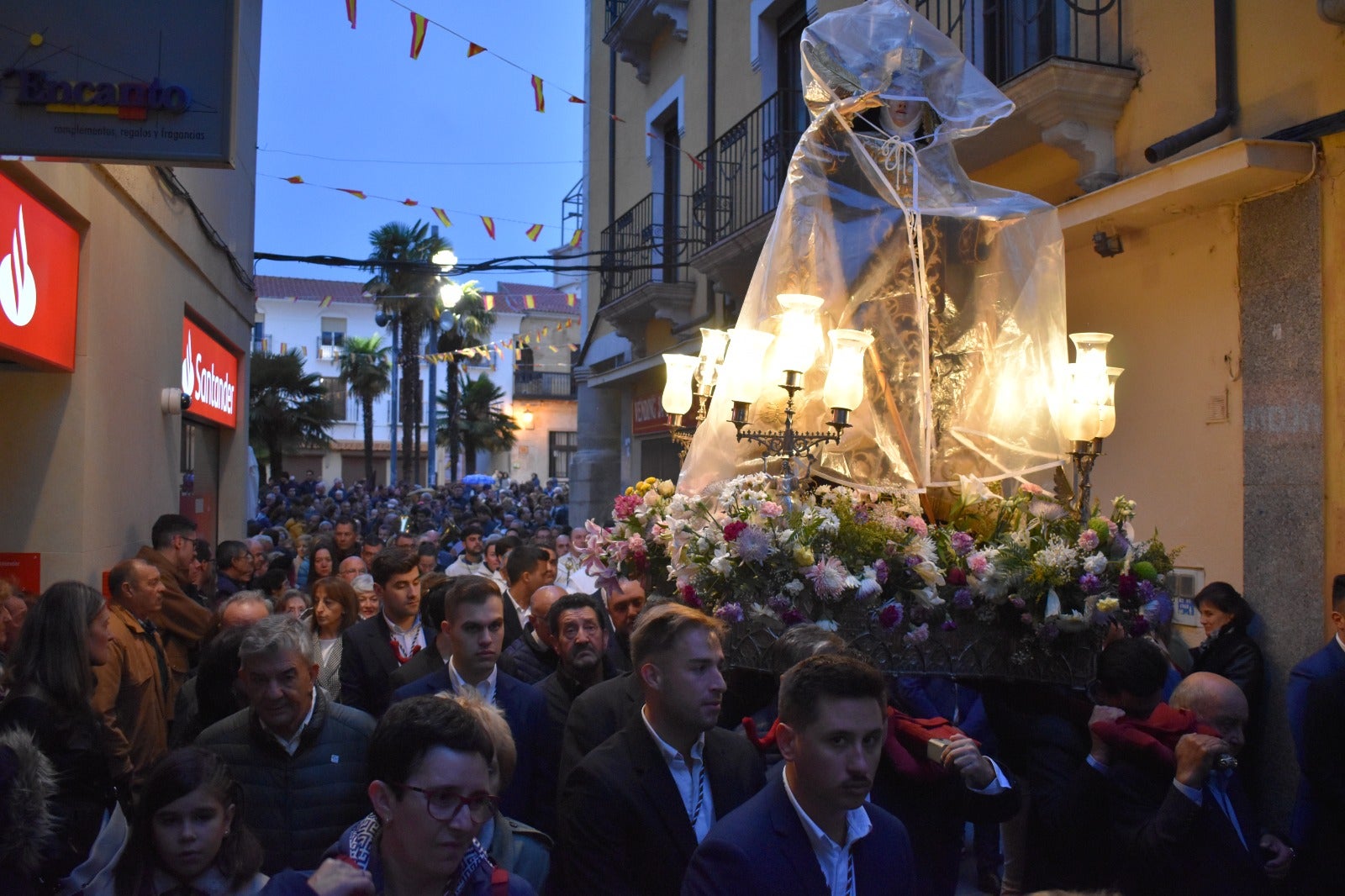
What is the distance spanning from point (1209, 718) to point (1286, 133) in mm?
4008

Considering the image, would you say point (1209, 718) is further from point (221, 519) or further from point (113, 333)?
point (221, 519)

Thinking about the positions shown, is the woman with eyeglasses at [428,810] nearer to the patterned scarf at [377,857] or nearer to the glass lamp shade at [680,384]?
the patterned scarf at [377,857]

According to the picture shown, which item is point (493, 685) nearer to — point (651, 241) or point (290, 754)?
point (290, 754)

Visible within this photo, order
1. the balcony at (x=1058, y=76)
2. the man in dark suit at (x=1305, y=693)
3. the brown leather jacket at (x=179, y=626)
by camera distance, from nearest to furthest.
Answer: the man in dark suit at (x=1305, y=693), the brown leather jacket at (x=179, y=626), the balcony at (x=1058, y=76)

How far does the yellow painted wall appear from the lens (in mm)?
6855

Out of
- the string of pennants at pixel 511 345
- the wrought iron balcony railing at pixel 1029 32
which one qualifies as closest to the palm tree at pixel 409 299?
the string of pennants at pixel 511 345

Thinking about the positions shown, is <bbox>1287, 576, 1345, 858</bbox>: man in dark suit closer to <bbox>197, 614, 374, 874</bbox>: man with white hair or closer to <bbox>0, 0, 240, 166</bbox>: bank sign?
<bbox>197, 614, 374, 874</bbox>: man with white hair

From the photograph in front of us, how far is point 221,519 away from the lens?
43.5 feet

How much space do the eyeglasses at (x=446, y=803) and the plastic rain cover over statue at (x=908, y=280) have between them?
268 cm

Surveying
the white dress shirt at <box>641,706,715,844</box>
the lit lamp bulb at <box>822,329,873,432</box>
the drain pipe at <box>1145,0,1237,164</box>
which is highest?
the drain pipe at <box>1145,0,1237,164</box>

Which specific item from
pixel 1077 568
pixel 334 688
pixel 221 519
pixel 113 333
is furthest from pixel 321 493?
pixel 1077 568

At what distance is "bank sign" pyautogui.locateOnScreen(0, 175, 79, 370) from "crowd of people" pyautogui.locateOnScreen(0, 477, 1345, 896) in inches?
55.2

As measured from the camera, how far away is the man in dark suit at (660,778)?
303 cm

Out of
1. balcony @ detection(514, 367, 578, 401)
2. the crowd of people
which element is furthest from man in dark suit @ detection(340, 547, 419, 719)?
balcony @ detection(514, 367, 578, 401)
